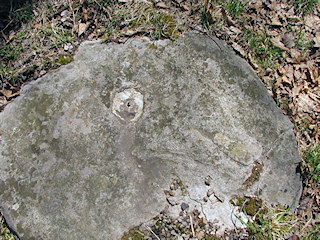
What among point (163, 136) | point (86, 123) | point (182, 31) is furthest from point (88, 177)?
point (182, 31)

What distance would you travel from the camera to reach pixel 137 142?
237 centimetres

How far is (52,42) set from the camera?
283 cm

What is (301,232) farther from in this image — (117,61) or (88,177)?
(117,61)

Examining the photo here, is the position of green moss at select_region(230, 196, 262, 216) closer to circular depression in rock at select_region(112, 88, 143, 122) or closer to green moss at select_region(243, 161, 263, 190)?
green moss at select_region(243, 161, 263, 190)

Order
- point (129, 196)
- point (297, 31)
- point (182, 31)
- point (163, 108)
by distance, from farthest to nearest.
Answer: point (297, 31) → point (182, 31) → point (163, 108) → point (129, 196)

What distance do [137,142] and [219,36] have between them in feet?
4.32

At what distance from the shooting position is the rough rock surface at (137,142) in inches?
90.1

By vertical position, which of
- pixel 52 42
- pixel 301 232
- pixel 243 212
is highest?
pixel 52 42

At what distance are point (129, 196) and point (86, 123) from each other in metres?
0.69

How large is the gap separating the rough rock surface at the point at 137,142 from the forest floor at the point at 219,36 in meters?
0.24

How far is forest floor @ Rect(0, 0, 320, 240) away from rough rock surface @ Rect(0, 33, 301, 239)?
9.4 inches

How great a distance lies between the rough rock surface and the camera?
2289 millimetres

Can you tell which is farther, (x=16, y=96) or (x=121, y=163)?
(x=16, y=96)

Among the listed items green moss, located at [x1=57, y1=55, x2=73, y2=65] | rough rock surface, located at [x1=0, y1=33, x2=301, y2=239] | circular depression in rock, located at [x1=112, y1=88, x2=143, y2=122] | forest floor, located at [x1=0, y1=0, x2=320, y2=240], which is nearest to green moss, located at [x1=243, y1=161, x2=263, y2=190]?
rough rock surface, located at [x1=0, y1=33, x2=301, y2=239]
